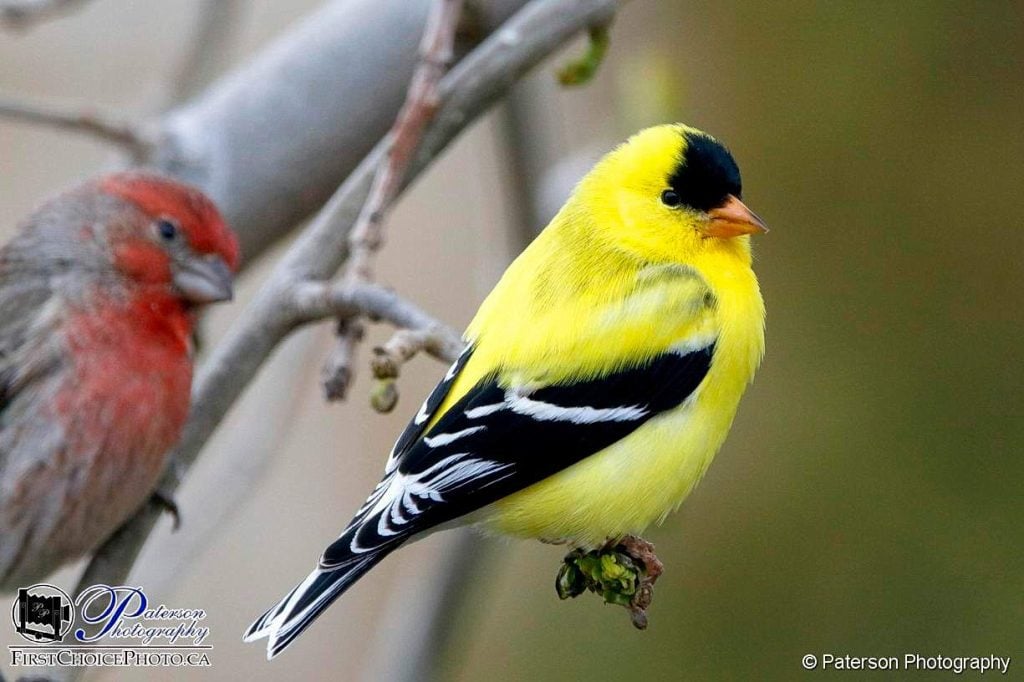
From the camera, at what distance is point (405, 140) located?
247 cm

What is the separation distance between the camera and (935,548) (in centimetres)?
322

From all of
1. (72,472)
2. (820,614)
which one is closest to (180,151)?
(72,472)

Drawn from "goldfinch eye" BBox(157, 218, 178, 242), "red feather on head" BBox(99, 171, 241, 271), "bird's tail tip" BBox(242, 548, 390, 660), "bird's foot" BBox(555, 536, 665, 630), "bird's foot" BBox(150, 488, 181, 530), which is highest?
"red feather on head" BBox(99, 171, 241, 271)

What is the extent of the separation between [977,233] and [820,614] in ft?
4.08

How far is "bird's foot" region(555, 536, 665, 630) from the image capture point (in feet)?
6.50

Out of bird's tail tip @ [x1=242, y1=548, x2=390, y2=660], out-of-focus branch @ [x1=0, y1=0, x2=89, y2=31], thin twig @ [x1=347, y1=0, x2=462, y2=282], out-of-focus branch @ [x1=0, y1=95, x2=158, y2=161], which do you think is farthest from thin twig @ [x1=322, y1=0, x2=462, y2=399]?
out-of-focus branch @ [x1=0, y1=0, x2=89, y2=31]

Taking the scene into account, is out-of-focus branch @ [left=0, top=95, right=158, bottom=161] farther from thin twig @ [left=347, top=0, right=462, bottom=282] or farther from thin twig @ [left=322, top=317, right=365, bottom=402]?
thin twig @ [left=322, top=317, right=365, bottom=402]

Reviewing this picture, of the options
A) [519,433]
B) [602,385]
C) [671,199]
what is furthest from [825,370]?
[519,433]

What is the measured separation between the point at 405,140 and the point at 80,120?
100 cm

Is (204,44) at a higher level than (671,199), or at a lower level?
higher
